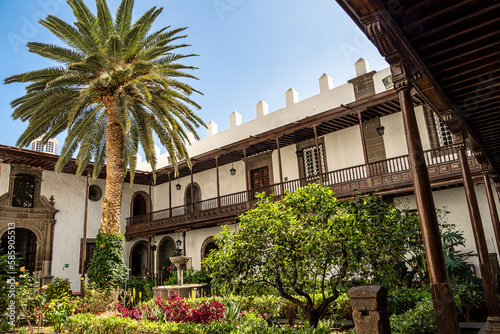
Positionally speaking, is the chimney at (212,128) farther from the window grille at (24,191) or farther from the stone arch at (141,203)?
the window grille at (24,191)

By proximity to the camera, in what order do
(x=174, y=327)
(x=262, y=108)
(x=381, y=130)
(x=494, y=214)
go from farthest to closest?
(x=262, y=108) < (x=381, y=130) < (x=494, y=214) < (x=174, y=327)

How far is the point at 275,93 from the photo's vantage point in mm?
17719

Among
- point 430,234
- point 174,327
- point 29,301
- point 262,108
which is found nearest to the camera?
point 430,234

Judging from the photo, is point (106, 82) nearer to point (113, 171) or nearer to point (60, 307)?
point (113, 171)

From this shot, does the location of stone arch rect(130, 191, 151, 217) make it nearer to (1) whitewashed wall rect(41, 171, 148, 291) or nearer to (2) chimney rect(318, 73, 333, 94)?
(1) whitewashed wall rect(41, 171, 148, 291)

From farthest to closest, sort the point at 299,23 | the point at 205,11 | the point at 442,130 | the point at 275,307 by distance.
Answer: the point at 442,130
the point at 275,307
the point at 205,11
the point at 299,23

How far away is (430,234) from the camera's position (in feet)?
11.2

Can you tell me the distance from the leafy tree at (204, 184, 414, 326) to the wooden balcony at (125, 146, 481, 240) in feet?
3.13

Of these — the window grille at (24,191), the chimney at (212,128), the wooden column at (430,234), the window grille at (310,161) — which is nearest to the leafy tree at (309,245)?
the wooden column at (430,234)

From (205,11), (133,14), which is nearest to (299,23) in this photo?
(205,11)

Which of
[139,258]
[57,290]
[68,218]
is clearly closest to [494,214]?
[57,290]

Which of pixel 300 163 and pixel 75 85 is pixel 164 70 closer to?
pixel 75 85

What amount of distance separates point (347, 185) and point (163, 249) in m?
13.0

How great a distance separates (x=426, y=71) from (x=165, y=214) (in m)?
18.7
